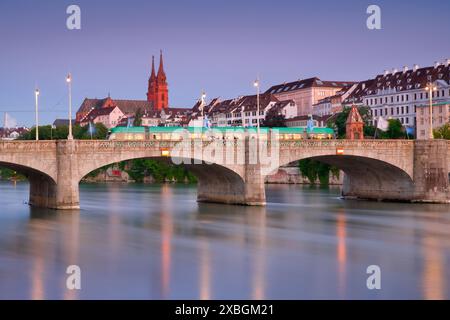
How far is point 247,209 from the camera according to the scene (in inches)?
2557

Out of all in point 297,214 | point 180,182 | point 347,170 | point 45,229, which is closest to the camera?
point 45,229

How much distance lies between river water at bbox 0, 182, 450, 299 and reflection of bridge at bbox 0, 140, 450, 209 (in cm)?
205

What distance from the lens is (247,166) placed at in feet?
216

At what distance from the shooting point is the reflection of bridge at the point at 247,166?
5991 centimetres

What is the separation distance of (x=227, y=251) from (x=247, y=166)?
22713 millimetres

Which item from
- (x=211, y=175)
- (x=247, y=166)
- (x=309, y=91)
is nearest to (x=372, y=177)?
(x=211, y=175)

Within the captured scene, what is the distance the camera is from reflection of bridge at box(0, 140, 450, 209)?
197ft

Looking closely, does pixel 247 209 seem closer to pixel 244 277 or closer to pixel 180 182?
pixel 244 277

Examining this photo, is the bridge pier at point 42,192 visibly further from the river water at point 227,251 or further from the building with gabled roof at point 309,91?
the building with gabled roof at point 309,91

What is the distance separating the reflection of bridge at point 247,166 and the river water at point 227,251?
2051 mm

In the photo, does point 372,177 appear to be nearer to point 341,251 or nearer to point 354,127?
point 341,251

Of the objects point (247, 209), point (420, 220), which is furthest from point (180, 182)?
point (420, 220)

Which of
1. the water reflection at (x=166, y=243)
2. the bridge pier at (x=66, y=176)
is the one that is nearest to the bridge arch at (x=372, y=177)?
the water reflection at (x=166, y=243)
